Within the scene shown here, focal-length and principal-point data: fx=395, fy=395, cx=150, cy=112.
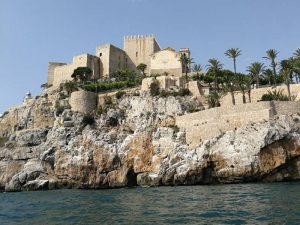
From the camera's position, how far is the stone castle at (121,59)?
65875 mm

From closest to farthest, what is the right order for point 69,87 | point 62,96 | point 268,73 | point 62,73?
point 268,73 → point 62,96 → point 69,87 → point 62,73

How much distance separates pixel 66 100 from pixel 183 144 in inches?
947

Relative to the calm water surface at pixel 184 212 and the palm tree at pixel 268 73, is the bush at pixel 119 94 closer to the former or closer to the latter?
the palm tree at pixel 268 73

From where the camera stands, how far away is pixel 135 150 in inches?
1665

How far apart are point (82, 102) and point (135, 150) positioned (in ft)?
54.1

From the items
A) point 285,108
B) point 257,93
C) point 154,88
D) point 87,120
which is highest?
point 154,88

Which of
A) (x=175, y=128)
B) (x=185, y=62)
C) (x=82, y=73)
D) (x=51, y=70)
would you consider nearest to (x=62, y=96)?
(x=82, y=73)

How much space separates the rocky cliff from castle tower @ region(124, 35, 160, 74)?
63.5 feet

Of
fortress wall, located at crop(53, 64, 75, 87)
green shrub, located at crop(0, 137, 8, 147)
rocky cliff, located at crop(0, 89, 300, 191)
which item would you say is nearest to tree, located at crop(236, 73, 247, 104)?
rocky cliff, located at crop(0, 89, 300, 191)

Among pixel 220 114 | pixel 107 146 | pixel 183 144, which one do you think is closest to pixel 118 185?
pixel 107 146

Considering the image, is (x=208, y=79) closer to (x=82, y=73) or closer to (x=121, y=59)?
(x=121, y=59)

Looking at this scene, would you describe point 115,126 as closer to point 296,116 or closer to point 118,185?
point 118,185

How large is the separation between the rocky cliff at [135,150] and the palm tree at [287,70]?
693 centimetres

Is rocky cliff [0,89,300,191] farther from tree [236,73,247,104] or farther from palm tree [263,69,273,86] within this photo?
palm tree [263,69,273,86]
